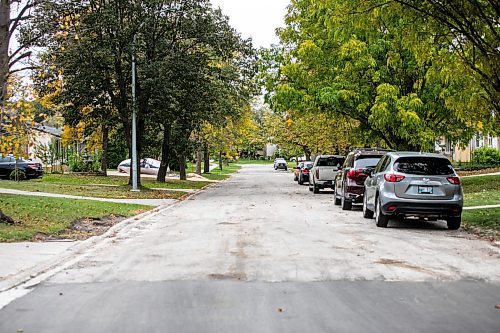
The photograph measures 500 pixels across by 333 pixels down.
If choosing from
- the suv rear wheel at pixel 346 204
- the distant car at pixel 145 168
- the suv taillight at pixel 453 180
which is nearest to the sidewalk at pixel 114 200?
the suv rear wheel at pixel 346 204

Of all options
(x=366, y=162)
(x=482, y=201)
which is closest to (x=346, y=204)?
(x=366, y=162)

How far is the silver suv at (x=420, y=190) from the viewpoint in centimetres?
1441

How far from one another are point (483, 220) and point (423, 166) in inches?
95.4

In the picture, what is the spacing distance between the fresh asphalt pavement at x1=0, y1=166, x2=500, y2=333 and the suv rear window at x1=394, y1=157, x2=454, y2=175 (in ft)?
4.86

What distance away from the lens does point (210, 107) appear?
31828mm

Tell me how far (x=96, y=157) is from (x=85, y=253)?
33.8m

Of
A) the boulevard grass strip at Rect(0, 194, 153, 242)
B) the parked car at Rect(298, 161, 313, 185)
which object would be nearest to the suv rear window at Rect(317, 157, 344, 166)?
the parked car at Rect(298, 161, 313, 185)

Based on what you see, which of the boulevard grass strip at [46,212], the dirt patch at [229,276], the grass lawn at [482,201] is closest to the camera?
the dirt patch at [229,276]

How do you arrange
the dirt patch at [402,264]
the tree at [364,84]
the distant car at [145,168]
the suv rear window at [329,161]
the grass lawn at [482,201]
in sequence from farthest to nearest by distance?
1. the distant car at [145,168]
2. the suv rear window at [329,161]
3. the tree at [364,84]
4. the grass lawn at [482,201]
5. the dirt patch at [402,264]

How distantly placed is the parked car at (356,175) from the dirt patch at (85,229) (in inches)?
281

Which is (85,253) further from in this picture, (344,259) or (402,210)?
(402,210)

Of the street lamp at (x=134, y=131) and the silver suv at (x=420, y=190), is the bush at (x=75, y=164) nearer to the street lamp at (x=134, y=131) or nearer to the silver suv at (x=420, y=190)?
the street lamp at (x=134, y=131)

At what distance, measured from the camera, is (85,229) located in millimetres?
14742

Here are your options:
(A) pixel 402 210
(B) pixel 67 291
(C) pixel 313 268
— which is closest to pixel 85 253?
(B) pixel 67 291
